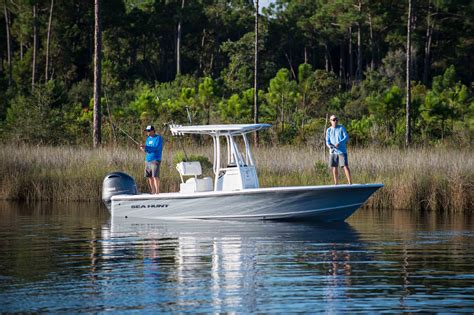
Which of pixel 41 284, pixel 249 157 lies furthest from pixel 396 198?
pixel 41 284

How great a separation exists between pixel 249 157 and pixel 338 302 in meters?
10.6

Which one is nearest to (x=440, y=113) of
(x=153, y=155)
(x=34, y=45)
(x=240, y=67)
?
(x=153, y=155)

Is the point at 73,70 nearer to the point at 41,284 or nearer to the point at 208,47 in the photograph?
the point at 208,47

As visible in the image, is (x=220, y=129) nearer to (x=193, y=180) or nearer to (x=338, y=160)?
(x=193, y=180)

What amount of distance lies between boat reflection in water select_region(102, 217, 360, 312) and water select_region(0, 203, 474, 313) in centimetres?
2

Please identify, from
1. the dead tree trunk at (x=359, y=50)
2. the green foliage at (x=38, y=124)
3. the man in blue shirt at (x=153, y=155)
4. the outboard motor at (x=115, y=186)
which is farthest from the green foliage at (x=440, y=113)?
the dead tree trunk at (x=359, y=50)

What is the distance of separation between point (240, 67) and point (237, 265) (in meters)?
51.4

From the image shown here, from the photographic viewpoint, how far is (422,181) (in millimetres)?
24906

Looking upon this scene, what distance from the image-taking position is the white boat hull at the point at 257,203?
2177cm

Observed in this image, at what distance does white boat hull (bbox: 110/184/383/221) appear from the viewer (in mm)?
21766

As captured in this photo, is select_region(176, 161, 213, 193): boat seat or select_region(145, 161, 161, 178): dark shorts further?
select_region(145, 161, 161, 178): dark shorts

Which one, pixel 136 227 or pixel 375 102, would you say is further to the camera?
pixel 375 102

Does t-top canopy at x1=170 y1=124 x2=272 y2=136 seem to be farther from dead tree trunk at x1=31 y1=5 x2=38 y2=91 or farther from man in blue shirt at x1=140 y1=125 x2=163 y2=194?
dead tree trunk at x1=31 y1=5 x2=38 y2=91

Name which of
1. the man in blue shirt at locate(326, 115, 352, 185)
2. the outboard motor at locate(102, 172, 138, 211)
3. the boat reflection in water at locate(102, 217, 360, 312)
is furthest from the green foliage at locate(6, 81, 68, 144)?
the man in blue shirt at locate(326, 115, 352, 185)
